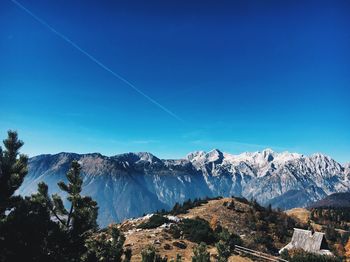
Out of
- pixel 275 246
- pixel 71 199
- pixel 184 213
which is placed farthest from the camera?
pixel 184 213

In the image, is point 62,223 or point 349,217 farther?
point 349,217

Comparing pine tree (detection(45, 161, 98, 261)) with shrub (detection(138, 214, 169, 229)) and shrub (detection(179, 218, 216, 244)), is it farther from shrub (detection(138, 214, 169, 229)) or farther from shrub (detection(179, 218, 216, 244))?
shrub (detection(138, 214, 169, 229))

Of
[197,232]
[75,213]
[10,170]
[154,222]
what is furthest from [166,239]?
[10,170]

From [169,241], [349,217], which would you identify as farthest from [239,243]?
[349,217]

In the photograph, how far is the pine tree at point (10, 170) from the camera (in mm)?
22984

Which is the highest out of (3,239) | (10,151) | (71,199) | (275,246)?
(10,151)

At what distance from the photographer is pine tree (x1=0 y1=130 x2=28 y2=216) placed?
905 inches

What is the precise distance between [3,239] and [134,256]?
3839 centimetres

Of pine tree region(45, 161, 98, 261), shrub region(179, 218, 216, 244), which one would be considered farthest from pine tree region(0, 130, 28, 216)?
shrub region(179, 218, 216, 244)

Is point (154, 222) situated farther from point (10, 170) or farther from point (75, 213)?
point (10, 170)

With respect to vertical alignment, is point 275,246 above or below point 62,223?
below

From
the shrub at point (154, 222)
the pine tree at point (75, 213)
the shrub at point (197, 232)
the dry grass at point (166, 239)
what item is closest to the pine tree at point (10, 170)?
the pine tree at point (75, 213)

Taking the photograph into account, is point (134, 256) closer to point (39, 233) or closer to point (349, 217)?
point (39, 233)

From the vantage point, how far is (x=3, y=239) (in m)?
21.0
